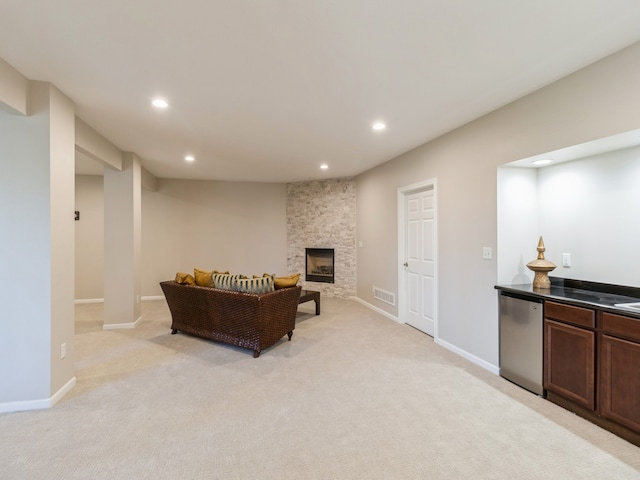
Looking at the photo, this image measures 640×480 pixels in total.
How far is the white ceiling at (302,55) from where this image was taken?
1685 millimetres

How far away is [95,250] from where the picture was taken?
19.8 feet

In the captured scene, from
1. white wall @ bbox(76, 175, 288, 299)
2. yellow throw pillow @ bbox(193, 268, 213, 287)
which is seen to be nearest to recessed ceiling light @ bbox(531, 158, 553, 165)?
yellow throw pillow @ bbox(193, 268, 213, 287)

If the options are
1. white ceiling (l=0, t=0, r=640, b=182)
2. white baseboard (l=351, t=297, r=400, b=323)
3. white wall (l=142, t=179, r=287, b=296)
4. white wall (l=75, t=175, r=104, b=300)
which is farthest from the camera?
white wall (l=142, t=179, r=287, b=296)

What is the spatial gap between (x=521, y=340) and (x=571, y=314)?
54cm

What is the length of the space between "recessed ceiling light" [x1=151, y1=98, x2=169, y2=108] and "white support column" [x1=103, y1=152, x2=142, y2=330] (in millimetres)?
1999

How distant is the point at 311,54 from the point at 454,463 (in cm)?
274

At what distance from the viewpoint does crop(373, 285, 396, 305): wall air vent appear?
16.5 ft

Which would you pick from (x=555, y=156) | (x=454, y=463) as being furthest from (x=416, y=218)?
(x=454, y=463)

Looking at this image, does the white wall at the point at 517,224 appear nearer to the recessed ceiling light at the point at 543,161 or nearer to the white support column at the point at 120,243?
the recessed ceiling light at the point at 543,161

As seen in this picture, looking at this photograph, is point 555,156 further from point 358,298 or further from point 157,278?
point 157,278

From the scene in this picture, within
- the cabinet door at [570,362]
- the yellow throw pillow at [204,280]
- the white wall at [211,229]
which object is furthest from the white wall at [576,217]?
the white wall at [211,229]

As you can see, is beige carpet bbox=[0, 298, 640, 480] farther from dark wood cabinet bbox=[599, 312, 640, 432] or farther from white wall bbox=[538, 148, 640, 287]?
white wall bbox=[538, 148, 640, 287]

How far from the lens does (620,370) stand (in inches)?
80.2

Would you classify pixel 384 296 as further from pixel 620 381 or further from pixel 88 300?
pixel 88 300
